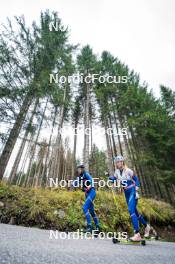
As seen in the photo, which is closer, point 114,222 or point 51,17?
point 114,222

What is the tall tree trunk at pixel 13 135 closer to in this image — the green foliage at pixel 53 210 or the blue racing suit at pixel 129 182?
the green foliage at pixel 53 210

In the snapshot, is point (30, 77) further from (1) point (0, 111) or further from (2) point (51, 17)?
(2) point (51, 17)

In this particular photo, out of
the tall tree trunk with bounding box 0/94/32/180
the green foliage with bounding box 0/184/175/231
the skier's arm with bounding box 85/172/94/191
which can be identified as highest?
the tall tree trunk with bounding box 0/94/32/180

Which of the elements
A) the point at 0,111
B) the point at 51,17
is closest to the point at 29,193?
the point at 0,111

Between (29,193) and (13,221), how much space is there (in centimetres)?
127

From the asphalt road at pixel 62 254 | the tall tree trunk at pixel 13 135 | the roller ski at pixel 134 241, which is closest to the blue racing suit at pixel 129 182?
the roller ski at pixel 134 241

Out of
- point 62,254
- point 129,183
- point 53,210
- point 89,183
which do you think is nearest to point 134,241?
point 129,183

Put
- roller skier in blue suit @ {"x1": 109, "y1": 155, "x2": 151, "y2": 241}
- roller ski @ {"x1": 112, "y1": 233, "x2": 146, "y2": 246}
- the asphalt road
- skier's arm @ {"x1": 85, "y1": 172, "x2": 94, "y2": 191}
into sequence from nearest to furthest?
the asphalt road
roller ski @ {"x1": 112, "y1": 233, "x2": 146, "y2": 246}
roller skier in blue suit @ {"x1": 109, "y1": 155, "x2": 151, "y2": 241}
skier's arm @ {"x1": 85, "y1": 172, "x2": 94, "y2": 191}

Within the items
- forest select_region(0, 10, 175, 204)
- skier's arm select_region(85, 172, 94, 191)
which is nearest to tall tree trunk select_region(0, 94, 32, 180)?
forest select_region(0, 10, 175, 204)

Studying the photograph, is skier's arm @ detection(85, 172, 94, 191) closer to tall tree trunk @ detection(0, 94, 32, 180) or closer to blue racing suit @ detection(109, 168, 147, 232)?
blue racing suit @ detection(109, 168, 147, 232)

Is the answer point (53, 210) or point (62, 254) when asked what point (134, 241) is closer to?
point (62, 254)

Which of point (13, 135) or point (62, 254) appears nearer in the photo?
point (62, 254)

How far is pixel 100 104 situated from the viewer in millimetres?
18281

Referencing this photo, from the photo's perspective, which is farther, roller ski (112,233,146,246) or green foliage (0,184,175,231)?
green foliage (0,184,175,231)
